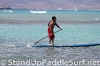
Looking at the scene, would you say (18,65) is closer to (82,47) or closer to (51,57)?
(51,57)

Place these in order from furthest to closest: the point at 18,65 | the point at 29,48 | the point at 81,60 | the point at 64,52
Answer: the point at 29,48, the point at 64,52, the point at 81,60, the point at 18,65

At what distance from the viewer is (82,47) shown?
13953mm

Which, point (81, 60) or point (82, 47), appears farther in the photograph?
point (82, 47)

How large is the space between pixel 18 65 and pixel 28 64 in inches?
15.9

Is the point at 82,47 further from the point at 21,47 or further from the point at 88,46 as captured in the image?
the point at 21,47

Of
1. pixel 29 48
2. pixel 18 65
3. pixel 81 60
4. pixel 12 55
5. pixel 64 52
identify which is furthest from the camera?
pixel 29 48

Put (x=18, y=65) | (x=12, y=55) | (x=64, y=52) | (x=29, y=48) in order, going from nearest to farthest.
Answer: (x=18, y=65) → (x=12, y=55) → (x=64, y=52) → (x=29, y=48)

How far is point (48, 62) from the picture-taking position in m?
10.6

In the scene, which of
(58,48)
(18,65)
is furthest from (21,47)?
(18,65)

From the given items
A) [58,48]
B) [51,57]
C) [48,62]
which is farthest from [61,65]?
[58,48]

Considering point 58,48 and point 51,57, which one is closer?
point 51,57

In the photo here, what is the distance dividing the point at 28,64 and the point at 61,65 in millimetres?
1296

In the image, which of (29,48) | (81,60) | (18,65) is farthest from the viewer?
(29,48)

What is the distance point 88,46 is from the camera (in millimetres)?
14109
